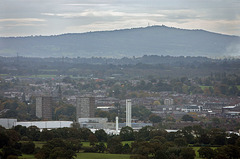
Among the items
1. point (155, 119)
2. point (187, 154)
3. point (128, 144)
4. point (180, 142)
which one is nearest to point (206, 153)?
point (187, 154)

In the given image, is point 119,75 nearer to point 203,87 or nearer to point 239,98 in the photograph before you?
point 203,87

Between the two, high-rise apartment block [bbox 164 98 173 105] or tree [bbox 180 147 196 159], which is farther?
high-rise apartment block [bbox 164 98 173 105]

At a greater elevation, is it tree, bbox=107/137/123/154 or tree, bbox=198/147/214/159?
tree, bbox=198/147/214/159

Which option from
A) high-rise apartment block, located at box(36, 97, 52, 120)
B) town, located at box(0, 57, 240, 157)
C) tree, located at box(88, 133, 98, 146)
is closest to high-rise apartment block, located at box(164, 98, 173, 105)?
town, located at box(0, 57, 240, 157)

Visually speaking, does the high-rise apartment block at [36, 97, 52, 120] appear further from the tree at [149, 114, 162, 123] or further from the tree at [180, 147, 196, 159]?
the tree at [180, 147, 196, 159]

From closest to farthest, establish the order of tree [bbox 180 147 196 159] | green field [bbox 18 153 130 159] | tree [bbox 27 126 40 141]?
tree [bbox 180 147 196 159]
green field [bbox 18 153 130 159]
tree [bbox 27 126 40 141]

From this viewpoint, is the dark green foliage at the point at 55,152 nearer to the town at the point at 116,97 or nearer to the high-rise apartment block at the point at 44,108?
the town at the point at 116,97

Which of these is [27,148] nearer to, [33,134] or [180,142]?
[33,134]

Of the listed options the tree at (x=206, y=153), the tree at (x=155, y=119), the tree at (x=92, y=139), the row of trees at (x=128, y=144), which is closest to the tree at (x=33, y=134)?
the row of trees at (x=128, y=144)

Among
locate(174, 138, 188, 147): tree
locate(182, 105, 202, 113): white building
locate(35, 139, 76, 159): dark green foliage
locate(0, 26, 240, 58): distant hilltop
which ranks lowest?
locate(182, 105, 202, 113): white building
